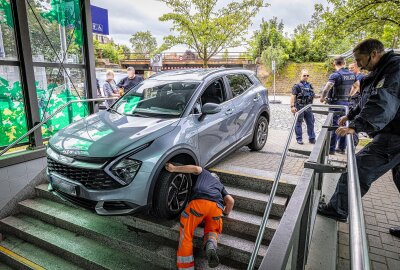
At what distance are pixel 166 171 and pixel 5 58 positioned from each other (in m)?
4.21

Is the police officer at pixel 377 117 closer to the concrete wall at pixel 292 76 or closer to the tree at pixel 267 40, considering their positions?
the concrete wall at pixel 292 76

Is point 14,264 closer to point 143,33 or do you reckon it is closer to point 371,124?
point 371,124

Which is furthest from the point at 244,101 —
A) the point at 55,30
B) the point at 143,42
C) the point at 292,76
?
the point at 143,42

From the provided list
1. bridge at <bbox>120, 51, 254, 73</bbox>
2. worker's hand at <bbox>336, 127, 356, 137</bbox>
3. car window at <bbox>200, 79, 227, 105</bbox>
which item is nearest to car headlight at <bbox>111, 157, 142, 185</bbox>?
car window at <bbox>200, 79, 227, 105</bbox>

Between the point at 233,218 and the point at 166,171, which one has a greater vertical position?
the point at 166,171

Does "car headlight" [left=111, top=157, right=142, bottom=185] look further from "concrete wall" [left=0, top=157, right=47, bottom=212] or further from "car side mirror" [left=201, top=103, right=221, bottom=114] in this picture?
"concrete wall" [left=0, top=157, right=47, bottom=212]

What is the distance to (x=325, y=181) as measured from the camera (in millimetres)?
4922

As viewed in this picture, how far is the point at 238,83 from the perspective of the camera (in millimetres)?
5008

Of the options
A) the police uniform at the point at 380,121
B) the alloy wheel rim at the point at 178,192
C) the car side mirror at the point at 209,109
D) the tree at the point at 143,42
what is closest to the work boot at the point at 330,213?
the police uniform at the point at 380,121

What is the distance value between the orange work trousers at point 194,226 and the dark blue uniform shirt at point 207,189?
5 cm

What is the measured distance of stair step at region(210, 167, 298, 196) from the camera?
153 inches

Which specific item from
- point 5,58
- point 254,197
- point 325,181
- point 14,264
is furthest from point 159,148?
point 5,58

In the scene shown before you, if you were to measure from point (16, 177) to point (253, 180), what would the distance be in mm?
4258

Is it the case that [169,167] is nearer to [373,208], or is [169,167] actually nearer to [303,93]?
[373,208]
